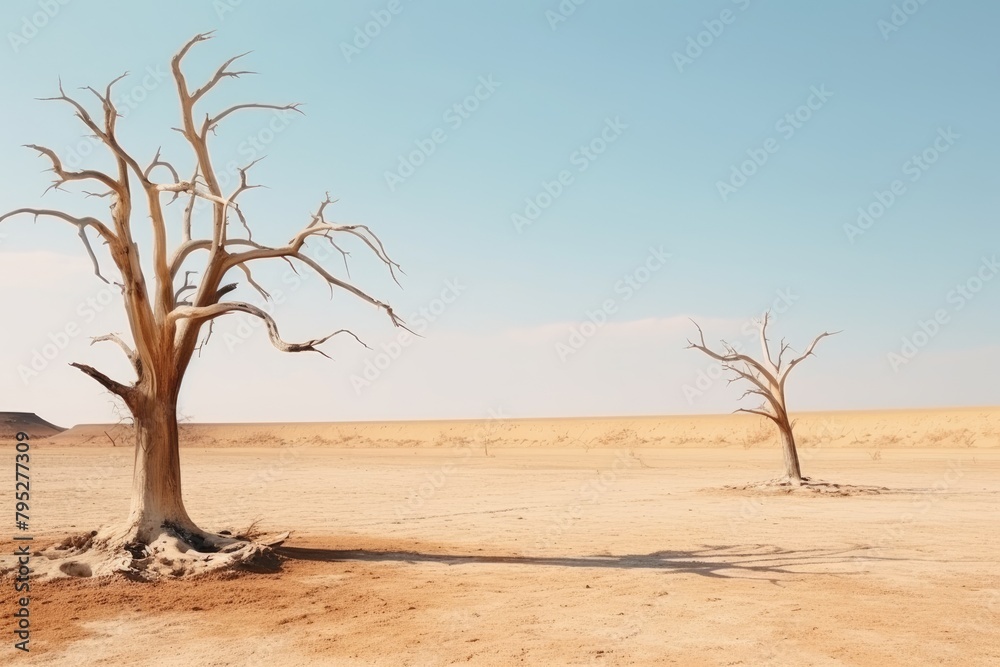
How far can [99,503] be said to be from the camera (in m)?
19.3

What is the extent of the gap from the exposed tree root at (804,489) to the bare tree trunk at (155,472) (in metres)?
15.3

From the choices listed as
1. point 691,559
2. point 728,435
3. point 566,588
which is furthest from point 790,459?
point 728,435

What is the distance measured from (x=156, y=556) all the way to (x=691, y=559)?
715 centimetres

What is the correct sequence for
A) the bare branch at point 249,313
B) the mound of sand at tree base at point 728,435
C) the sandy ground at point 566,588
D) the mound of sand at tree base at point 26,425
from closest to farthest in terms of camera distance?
1. the sandy ground at point 566,588
2. the bare branch at point 249,313
3. the mound of sand at tree base at point 728,435
4. the mound of sand at tree base at point 26,425

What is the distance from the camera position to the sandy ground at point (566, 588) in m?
6.78

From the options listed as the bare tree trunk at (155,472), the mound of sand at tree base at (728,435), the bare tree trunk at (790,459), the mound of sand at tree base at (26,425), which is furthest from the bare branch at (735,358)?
the mound of sand at tree base at (26,425)

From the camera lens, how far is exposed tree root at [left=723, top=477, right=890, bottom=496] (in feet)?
67.5

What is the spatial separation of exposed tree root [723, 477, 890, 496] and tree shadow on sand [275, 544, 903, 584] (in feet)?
29.1

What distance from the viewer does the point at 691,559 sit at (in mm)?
11383

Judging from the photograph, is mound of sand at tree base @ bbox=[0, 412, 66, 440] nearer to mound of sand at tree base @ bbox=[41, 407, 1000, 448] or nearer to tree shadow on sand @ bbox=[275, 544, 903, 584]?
mound of sand at tree base @ bbox=[41, 407, 1000, 448]

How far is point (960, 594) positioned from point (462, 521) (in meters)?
9.39

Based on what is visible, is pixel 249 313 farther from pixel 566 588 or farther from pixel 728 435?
pixel 728 435

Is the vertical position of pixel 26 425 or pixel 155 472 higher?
pixel 26 425

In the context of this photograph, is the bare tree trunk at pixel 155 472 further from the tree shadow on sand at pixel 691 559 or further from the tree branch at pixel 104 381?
the tree shadow on sand at pixel 691 559
